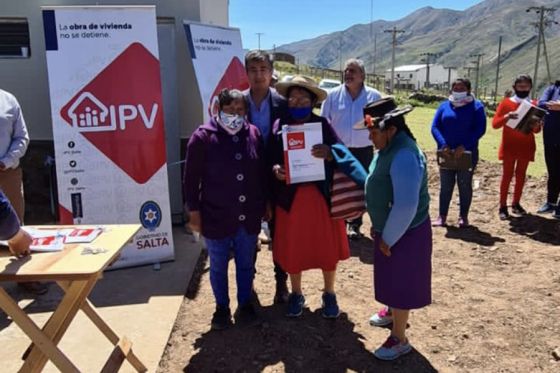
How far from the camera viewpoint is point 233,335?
3674 mm

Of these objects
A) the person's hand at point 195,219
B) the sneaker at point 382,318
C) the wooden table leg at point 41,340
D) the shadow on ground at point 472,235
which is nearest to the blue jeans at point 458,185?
the shadow on ground at point 472,235

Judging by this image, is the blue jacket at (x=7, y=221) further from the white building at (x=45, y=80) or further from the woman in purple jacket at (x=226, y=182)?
the white building at (x=45, y=80)

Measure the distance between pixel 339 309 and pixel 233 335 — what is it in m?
0.92

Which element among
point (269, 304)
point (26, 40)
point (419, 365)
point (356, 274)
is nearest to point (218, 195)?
point (269, 304)

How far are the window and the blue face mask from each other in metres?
3.92

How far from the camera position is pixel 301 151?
3459 mm

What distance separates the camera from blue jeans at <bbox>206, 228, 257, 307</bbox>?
11.7ft

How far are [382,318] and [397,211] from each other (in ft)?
4.19

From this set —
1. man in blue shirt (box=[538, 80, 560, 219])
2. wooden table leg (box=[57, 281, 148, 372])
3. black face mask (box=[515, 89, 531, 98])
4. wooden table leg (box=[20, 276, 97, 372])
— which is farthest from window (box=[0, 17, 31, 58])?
man in blue shirt (box=[538, 80, 560, 219])

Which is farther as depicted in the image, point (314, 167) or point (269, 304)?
point (269, 304)

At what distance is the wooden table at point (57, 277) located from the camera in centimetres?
226

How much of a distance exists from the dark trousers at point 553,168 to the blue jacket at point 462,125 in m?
1.30

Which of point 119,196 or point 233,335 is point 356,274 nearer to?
point 233,335

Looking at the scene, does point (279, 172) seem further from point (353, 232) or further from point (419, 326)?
point (353, 232)
